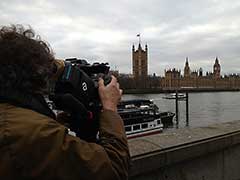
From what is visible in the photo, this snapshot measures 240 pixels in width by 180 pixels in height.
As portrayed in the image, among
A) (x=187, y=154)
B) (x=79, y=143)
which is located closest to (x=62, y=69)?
(x=79, y=143)

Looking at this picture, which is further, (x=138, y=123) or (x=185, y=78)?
(x=185, y=78)

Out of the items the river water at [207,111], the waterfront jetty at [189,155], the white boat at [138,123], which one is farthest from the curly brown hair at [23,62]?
the river water at [207,111]

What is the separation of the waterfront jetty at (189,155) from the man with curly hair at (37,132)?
3.94 ft

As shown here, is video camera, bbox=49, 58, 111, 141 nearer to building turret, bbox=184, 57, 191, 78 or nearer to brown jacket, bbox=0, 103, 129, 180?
brown jacket, bbox=0, 103, 129, 180

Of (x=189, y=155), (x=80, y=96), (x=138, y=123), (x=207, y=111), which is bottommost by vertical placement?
(x=207, y=111)

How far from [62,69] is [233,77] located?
159 m

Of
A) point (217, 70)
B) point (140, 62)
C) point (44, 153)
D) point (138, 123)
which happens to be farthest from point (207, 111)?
point (217, 70)

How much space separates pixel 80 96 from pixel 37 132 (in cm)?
36

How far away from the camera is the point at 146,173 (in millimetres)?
2643

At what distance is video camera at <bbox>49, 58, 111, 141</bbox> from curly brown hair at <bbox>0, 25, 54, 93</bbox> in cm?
9

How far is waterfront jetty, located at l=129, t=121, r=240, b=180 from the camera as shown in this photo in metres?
2.66

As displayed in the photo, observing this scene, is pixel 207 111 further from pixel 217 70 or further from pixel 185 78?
pixel 217 70

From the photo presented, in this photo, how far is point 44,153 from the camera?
1.16 metres

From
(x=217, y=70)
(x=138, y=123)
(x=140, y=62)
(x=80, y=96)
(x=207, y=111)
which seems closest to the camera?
(x=80, y=96)
